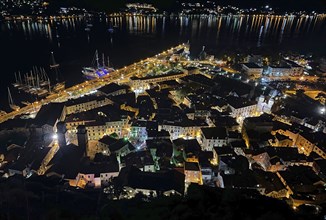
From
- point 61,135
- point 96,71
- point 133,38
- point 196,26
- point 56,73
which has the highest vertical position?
point 196,26

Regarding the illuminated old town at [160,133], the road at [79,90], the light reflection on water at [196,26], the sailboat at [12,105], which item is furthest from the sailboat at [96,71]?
the light reflection on water at [196,26]

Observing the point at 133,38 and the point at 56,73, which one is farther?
the point at 133,38

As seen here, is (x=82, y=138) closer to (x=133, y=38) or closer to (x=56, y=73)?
(x=56, y=73)

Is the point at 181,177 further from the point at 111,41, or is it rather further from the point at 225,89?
the point at 111,41

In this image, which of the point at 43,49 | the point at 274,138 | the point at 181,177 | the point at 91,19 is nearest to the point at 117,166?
the point at 181,177

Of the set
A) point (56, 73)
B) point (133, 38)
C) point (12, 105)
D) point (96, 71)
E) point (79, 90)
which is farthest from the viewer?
point (133, 38)

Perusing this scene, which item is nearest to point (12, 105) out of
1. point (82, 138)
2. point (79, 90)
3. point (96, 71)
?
point (79, 90)

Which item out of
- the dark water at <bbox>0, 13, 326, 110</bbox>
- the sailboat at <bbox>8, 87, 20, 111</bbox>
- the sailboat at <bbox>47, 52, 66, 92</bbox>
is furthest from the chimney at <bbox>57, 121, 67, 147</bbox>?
the sailboat at <bbox>47, 52, 66, 92</bbox>

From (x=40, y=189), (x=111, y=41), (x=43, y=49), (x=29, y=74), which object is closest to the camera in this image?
(x=40, y=189)
